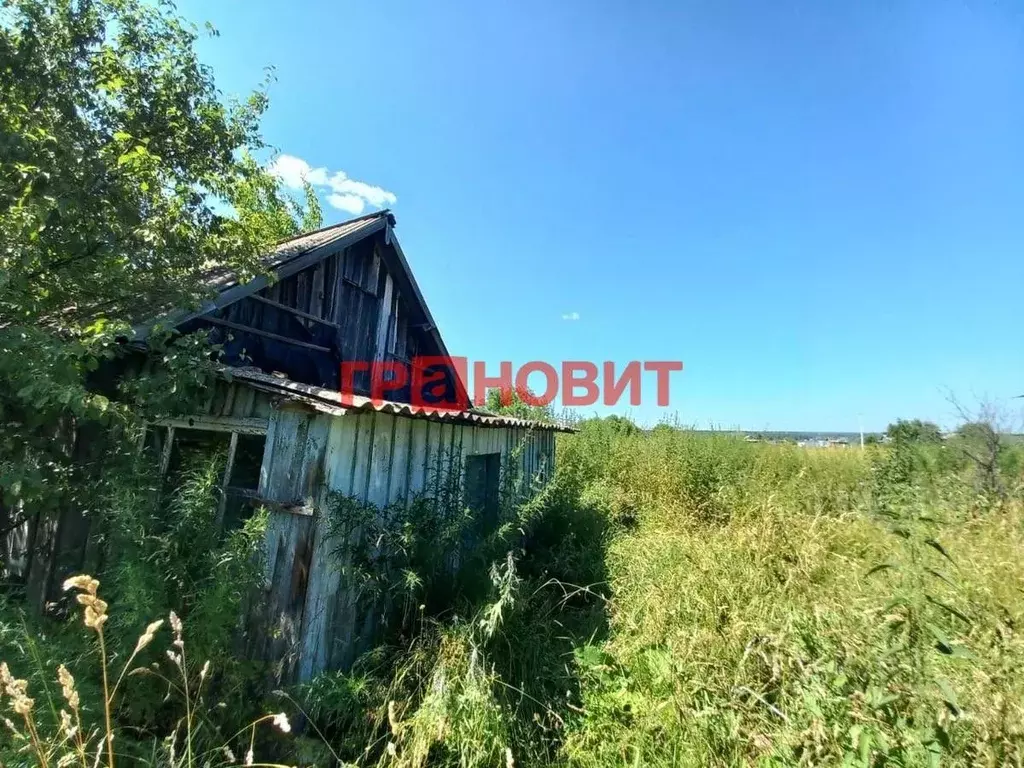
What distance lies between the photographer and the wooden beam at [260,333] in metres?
4.93

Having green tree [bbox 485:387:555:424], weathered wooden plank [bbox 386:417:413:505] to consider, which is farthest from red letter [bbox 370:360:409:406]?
weathered wooden plank [bbox 386:417:413:505]

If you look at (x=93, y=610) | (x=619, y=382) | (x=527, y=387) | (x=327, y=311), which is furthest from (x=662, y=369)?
(x=93, y=610)

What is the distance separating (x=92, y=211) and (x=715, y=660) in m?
5.37

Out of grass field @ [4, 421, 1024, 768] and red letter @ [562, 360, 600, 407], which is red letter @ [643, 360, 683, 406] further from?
grass field @ [4, 421, 1024, 768]

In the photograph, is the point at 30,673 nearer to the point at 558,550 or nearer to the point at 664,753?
the point at 664,753

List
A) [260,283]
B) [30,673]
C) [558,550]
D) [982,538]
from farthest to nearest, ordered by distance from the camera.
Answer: [558,550]
[260,283]
[982,538]
[30,673]

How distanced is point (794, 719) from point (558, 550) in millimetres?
3830

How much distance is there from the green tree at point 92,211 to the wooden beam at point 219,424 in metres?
0.40

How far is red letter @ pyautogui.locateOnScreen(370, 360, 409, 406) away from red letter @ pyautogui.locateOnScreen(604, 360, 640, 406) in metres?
3.83

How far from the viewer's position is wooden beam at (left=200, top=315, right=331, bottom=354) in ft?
16.2

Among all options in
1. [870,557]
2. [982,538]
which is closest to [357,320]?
[870,557]

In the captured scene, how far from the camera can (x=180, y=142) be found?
13.9 feet

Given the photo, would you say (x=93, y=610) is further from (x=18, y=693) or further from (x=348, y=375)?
(x=348, y=375)

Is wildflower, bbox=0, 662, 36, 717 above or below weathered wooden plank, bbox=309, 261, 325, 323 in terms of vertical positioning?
below
